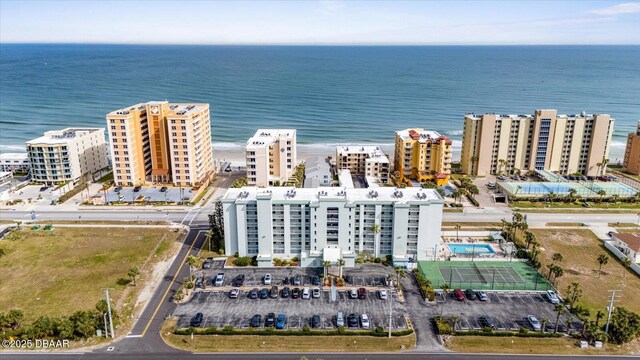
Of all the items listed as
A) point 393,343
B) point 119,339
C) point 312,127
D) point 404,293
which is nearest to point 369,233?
point 404,293

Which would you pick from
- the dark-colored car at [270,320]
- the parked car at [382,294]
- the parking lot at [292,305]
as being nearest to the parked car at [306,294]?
the parking lot at [292,305]

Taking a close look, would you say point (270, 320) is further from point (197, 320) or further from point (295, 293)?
point (197, 320)

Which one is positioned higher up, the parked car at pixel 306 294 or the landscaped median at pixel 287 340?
the parked car at pixel 306 294

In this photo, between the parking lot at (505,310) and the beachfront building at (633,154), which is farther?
the beachfront building at (633,154)

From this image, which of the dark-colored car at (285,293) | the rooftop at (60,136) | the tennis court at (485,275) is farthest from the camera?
the rooftop at (60,136)

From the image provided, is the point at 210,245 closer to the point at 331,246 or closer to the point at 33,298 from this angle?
the point at 331,246

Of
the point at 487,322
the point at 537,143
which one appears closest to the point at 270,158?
the point at 487,322

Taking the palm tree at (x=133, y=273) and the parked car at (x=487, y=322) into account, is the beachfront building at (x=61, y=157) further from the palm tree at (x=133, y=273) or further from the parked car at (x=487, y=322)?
the parked car at (x=487, y=322)
